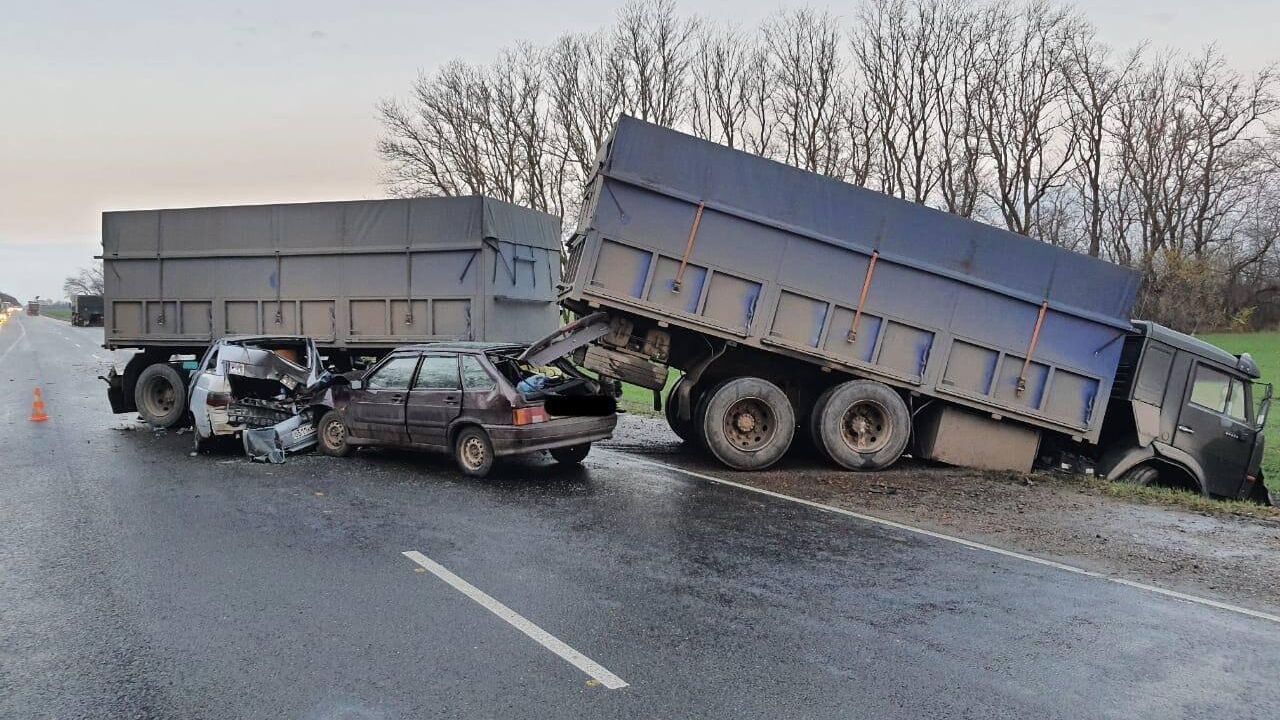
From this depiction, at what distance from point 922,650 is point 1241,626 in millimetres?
2338

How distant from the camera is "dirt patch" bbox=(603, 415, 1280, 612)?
6.45 m

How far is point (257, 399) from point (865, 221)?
8298mm

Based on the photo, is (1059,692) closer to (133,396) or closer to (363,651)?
(363,651)

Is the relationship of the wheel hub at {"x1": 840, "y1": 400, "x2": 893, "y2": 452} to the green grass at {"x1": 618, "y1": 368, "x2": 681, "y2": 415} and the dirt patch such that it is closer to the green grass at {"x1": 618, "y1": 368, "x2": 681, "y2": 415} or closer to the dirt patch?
the dirt patch

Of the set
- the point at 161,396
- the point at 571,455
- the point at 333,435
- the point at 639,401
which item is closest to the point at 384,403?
the point at 333,435

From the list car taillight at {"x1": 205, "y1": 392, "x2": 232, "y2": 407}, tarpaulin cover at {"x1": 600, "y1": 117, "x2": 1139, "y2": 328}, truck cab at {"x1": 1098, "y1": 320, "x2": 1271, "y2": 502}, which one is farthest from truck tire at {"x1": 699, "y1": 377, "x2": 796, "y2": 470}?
car taillight at {"x1": 205, "y1": 392, "x2": 232, "y2": 407}

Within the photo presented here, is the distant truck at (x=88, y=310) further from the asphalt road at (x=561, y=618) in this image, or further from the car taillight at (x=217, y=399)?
the asphalt road at (x=561, y=618)

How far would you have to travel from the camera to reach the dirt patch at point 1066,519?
6.45 metres

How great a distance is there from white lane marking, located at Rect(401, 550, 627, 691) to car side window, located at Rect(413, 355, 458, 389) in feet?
11.2

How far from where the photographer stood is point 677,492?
8672mm

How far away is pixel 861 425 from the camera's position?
10172 mm

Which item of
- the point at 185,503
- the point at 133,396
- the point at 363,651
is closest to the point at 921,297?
the point at 363,651

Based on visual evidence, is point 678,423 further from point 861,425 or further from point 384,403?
point 384,403

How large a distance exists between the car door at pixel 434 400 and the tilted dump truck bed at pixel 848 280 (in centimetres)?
168
